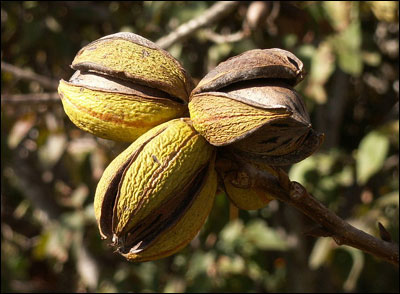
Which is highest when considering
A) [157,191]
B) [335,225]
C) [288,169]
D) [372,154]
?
[157,191]

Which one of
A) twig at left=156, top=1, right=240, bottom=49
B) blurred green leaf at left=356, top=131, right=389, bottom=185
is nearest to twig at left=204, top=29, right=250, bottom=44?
twig at left=156, top=1, right=240, bottom=49

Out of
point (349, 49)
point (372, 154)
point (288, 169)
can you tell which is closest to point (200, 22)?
point (349, 49)

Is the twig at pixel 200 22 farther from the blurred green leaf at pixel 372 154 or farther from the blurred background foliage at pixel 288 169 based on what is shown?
the blurred green leaf at pixel 372 154

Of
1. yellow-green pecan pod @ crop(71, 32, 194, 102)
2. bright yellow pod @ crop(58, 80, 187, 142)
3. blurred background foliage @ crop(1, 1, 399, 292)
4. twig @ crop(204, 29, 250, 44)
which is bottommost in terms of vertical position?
blurred background foliage @ crop(1, 1, 399, 292)

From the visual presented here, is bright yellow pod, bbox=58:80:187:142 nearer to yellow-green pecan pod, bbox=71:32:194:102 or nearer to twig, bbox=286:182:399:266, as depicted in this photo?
yellow-green pecan pod, bbox=71:32:194:102

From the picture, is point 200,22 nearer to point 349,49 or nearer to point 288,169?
point 349,49

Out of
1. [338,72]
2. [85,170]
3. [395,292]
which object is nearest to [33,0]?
[85,170]
